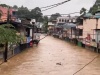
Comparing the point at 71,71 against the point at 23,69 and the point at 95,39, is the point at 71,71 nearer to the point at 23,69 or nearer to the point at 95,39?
the point at 23,69

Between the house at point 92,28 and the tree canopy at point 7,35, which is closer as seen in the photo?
the tree canopy at point 7,35

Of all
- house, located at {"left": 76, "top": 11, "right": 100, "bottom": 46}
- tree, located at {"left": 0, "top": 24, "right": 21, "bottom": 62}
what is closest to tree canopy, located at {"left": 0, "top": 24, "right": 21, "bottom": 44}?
tree, located at {"left": 0, "top": 24, "right": 21, "bottom": 62}

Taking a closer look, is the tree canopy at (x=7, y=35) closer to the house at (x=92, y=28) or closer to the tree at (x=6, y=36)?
the tree at (x=6, y=36)

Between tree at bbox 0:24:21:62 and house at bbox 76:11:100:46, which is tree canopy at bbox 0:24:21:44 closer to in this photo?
tree at bbox 0:24:21:62

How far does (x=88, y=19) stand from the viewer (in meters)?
37.3

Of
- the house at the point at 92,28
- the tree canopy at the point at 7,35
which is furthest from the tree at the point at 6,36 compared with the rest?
the house at the point at 92,28

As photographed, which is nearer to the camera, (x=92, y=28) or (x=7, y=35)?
(x=7, y=35)

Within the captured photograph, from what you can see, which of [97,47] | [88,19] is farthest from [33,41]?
[97,47]

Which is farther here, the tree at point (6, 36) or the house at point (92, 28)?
the house at point (92, 28)

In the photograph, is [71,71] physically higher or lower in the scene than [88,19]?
lower

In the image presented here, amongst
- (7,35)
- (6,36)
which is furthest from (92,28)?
(6,36)

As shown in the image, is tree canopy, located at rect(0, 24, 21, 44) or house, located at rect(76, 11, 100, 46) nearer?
tree canopy, located at rect(0, 24, 21, 44)

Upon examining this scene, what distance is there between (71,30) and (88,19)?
15346mm

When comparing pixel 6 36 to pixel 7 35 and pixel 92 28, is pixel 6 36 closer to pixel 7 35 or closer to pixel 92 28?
pixel 7 35
